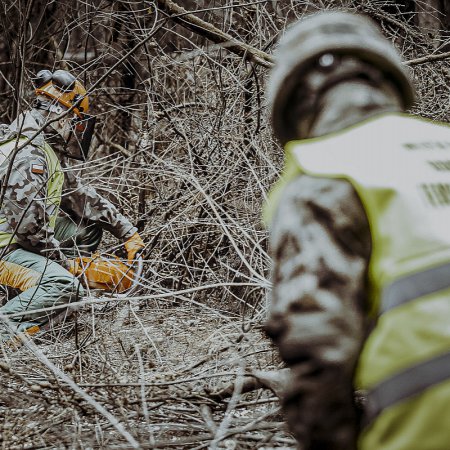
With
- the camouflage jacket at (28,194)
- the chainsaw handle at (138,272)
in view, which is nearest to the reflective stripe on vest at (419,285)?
the chainsaw handle at (138,272)

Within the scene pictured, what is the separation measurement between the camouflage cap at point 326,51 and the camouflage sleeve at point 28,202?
3210 mm

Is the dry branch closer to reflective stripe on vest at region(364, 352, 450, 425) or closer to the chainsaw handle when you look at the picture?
the chainsaw handle

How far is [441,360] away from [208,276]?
380 centimetres

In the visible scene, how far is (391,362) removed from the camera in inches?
46.9

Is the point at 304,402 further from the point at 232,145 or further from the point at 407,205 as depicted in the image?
the point at 232,145

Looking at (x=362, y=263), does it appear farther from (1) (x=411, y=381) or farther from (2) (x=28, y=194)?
(2) (x=28, y=194)

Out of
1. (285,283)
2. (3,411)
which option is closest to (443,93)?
(3,411)

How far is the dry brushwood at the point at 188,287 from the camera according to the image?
2662 millimetres

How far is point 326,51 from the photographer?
1.48 metres

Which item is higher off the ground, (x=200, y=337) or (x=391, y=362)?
(x=391, y=362)

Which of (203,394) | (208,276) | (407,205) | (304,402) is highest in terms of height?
(407,205)

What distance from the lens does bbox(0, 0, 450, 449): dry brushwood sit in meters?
2.66

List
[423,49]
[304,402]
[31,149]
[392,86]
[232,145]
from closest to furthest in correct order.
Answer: [304,402], [392,86], [31,149], [232,145], [423,49]

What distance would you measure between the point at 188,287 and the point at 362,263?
12.2 feet
